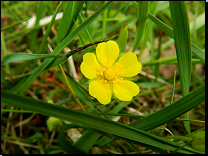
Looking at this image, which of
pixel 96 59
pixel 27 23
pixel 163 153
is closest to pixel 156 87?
pixel 163 153

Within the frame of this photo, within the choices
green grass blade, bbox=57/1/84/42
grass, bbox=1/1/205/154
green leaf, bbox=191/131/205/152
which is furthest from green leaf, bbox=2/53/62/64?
green leaf, bbox=191/131/205/152

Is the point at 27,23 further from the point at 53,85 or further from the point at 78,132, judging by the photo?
the point at 78,132

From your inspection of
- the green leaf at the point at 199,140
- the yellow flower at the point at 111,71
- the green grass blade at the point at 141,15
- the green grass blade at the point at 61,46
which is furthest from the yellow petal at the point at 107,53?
the green leaf at the point at 199,140

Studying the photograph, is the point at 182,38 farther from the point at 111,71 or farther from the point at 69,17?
the point at 69,17

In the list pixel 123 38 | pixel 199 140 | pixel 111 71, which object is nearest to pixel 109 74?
pixel 111 71

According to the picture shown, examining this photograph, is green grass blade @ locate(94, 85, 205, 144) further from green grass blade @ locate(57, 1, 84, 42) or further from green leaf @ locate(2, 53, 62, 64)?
green grass blade @ locate(57, 1, 84, 42)
